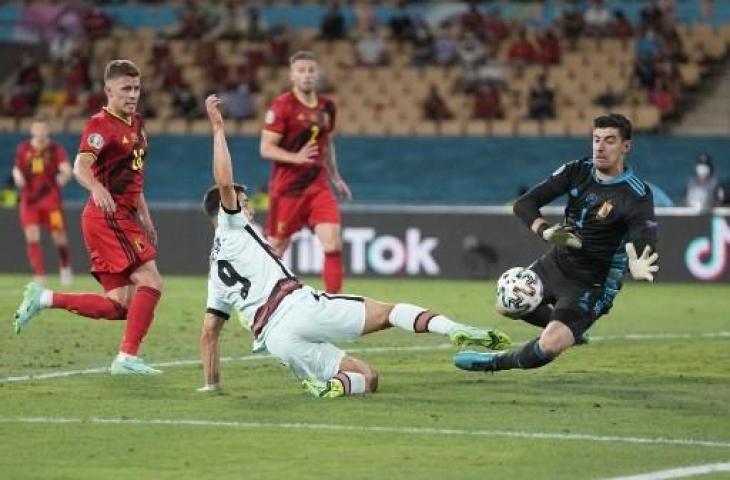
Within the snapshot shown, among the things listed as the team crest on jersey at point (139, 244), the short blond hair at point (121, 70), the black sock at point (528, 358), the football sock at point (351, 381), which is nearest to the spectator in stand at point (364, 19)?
the team crest on jersey at point (139, 244)

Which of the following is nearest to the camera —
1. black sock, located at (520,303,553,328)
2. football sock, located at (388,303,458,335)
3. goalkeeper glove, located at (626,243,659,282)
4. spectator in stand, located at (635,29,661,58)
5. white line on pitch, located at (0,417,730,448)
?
white line on pitch, located at (0,417,730,448)

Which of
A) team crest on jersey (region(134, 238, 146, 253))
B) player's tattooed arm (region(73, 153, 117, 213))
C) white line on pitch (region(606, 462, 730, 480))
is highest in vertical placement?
player's tattooed arm (region(73, 153, 117, 213))

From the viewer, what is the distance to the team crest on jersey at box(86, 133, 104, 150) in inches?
467

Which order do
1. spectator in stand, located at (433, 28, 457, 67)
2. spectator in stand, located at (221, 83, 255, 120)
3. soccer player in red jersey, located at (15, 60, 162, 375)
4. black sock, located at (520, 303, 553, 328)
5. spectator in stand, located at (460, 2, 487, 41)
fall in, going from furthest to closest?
spectator in stand, located at (460, 2, 487, 41) < spectator in stand, located at (433, 28, 457, 67) < spectator in stand, located at (221, 83, 255, 120) < black sock, located at (520, 303, 553, 328) < soccer player in red jersey, located at (15, 60, 162, 375)

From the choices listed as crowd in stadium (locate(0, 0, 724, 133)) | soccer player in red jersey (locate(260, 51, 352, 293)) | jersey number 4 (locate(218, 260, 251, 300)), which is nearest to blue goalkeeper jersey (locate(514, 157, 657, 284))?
jersey number 4 (locate(218, 260, 251, 300))

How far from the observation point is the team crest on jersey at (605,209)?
11281 mm

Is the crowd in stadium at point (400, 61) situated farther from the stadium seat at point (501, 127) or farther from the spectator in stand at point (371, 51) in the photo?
the stadium seat at point (501, 127)

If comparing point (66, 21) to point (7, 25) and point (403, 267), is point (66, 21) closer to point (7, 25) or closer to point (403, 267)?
point (7, 25)

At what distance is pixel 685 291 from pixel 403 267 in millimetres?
4066

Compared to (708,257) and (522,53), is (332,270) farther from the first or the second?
(522,53)

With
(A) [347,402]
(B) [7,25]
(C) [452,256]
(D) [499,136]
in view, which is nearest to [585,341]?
(A) [347,402]

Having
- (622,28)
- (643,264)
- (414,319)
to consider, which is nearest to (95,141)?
(414,319)

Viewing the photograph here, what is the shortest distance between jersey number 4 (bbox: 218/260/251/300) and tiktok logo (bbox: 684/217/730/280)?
1323 cm

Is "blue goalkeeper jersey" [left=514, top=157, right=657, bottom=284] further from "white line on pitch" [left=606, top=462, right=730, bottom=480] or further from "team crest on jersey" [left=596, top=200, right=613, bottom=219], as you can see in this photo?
"white line on pitch" [left=606, top=462, right=730, bottom=480]
